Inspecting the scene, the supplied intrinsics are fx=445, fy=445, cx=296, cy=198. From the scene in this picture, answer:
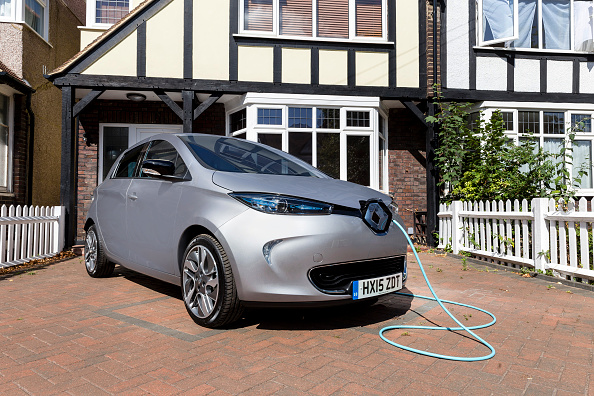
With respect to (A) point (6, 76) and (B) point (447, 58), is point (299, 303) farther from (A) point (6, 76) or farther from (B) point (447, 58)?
(A) point (6, 76)

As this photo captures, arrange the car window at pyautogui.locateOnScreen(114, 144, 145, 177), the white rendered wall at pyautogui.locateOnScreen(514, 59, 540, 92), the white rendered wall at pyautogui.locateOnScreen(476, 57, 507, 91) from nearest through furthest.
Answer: the car window at pyautogui.locateOnScreen(114, 144, 145, 177), the white rendered wall at pyautogui.locateOnScreen(476, 57, 507, 91), the white rendered wall at pyautogui.locateOnScreen(514, 59, 540, 92)

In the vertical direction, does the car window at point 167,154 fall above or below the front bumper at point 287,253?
above

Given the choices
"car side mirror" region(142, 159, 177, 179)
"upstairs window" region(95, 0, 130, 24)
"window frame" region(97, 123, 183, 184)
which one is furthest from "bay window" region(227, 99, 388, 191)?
"car side mirror" region(142, 159, 177, 179)

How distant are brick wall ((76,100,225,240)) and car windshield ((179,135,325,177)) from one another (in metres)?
6.94

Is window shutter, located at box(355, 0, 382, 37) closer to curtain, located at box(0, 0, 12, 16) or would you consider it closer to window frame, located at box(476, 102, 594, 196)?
window frame, located at box(476, 102, 594, 196)

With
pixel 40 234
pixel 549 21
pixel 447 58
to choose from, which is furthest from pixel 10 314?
pixel 549 21

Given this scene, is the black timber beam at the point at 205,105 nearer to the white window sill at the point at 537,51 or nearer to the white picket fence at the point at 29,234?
the white picket fence at the point at 29,234

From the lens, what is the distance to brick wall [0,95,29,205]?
36.0ft

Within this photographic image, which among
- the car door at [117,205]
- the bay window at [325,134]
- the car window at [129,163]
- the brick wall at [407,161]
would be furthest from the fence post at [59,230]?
the brick wall at [407,161]

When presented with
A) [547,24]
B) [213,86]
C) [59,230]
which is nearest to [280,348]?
[59,230]

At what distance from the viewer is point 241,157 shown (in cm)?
409

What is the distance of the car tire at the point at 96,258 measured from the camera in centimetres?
539

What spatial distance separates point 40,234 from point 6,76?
4493mm

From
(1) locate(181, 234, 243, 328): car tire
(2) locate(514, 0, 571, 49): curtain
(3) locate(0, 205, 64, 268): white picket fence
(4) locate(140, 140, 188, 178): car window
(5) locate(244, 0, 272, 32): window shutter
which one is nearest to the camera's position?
(1) locate(181, 234, 243, 328): car tire
